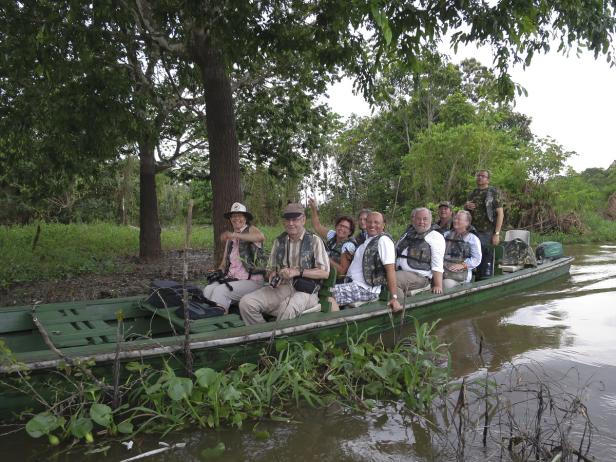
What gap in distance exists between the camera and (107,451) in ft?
10.8

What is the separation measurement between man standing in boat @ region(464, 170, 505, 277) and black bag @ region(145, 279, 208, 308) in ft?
16.0

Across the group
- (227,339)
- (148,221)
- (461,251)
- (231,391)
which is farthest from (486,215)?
(148,221)

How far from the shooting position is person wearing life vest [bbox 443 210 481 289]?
23.3 feet

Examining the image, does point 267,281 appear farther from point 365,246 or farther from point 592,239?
point 592,239

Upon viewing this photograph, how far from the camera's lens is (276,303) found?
16.0 ft

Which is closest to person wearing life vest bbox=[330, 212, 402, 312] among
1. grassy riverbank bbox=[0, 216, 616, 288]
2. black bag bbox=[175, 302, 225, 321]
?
black bag bbox=[175, 302, 225, 321]

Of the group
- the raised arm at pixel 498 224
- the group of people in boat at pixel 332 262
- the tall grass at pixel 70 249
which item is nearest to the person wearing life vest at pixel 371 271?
the group of people in boat at pixel 332 262

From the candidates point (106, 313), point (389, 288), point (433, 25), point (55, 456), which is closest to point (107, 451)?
point (55, 456)

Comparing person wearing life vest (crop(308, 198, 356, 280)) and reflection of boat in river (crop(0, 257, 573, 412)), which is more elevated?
person wearing life vest (crop(308, 198, 356, 280))

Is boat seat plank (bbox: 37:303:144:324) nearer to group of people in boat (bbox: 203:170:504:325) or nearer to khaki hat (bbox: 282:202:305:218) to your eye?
group of people in boat (bbox: 203:170:504:325)

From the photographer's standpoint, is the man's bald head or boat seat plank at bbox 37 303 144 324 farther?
the man's bald head

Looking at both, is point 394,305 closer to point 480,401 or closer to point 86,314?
point 480,401

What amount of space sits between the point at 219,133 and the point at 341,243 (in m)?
2.54

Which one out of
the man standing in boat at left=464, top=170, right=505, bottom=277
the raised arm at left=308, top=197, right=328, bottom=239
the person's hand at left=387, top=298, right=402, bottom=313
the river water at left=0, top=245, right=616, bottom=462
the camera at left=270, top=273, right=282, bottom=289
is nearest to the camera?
the river water at left=0, top=245, right=616, bottom=462
